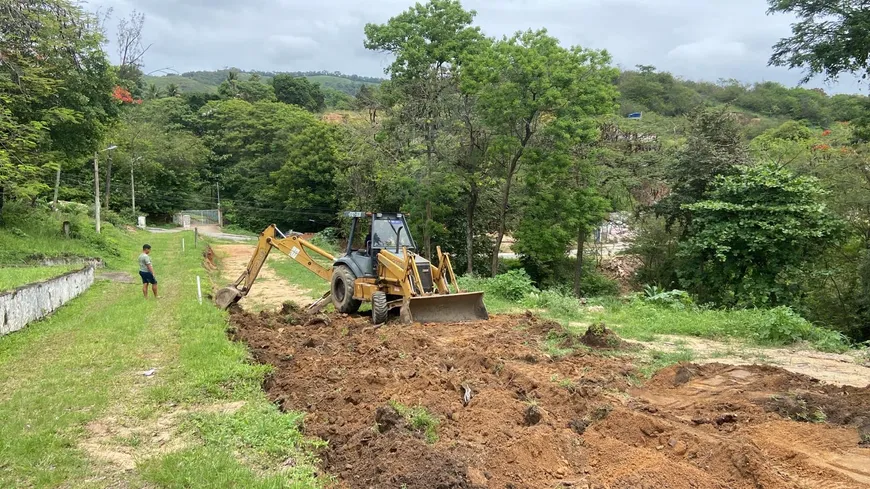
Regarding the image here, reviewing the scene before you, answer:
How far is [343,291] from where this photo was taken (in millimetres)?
12742

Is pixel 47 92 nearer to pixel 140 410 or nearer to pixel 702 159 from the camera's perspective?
pixel 140 410

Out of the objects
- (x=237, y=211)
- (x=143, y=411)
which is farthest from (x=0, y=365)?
(x=237, y=211)

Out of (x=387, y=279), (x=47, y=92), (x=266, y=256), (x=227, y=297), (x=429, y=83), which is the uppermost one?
(x=429, y=83)

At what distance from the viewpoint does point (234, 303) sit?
1280cm

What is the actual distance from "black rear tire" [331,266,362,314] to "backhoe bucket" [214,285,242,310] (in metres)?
2.10

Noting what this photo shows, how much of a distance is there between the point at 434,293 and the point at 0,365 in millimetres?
7005

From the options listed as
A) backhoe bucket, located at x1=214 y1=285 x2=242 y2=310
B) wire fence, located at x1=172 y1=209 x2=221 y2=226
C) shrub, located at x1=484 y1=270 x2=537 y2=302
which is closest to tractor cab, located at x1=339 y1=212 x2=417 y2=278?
backhoe bucket, located at x1=214 y1=285 x2=242 y2=310

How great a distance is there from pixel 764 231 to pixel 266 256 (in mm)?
13834

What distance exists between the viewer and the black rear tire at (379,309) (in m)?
11.0

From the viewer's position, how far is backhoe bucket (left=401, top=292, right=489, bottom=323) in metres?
10.7

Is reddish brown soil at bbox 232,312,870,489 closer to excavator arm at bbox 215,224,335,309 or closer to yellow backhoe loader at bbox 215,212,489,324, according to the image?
yellow backhoe loader at bbox 215,212,489,324

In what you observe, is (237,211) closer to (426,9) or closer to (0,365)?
(426,9)

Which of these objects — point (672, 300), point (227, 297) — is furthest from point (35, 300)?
point (672, 300)

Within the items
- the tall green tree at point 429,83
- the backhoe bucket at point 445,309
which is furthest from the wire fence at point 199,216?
the backhoe bucket at point 445,309
